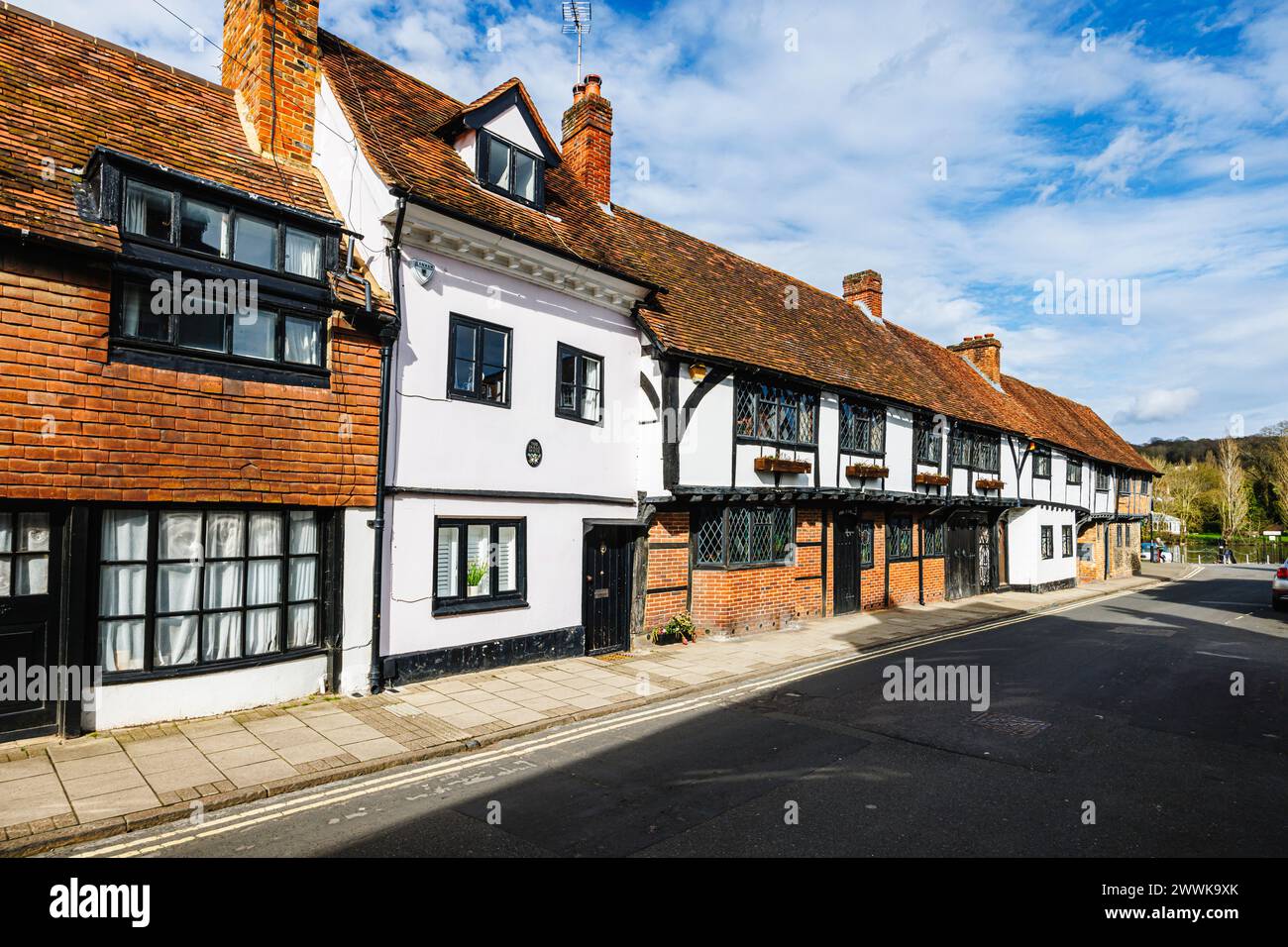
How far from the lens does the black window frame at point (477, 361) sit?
397 inches

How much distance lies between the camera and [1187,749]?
25.2 ft

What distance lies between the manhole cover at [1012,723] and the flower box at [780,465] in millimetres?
6777

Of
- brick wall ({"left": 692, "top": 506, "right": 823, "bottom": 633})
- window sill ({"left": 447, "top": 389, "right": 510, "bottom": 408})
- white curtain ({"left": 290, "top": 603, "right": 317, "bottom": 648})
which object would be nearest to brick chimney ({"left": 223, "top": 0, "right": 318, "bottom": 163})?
window sill ({"left": 447, "top": 389, "right": 510, "bottom": 408})

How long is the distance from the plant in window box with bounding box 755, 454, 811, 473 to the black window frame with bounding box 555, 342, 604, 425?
3860 millimetres

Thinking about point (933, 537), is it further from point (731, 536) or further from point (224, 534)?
point (224, 534)

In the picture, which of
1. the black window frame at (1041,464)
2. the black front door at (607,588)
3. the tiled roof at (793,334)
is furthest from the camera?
the black window frame at (1041,464)

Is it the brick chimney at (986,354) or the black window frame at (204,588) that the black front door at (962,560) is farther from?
the black window frame at (204,588)

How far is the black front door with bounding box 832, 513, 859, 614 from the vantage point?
17.8 m

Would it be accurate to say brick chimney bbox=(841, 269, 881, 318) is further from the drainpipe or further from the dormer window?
the drainpipe

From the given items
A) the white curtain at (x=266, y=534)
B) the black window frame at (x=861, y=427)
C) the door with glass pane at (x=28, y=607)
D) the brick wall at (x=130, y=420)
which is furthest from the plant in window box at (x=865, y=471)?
the door with glass pane at (x=28, y=607)

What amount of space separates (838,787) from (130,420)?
7786 millimetres

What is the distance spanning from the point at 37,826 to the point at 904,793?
6.77 metres
